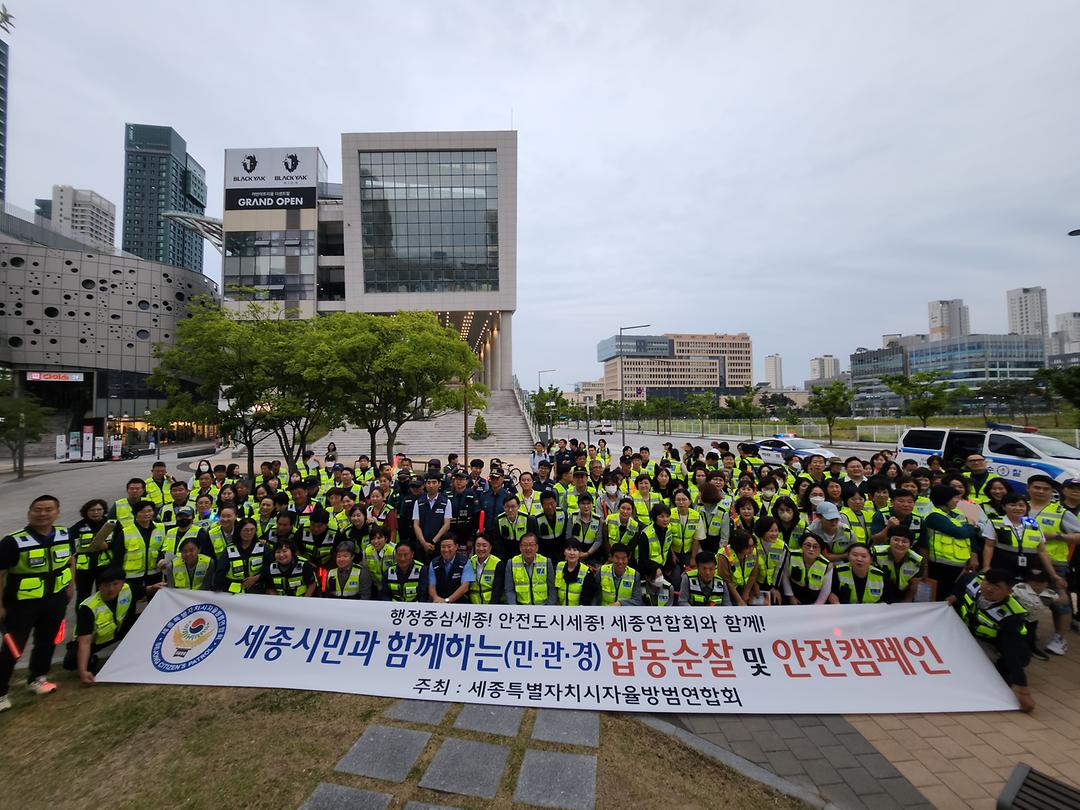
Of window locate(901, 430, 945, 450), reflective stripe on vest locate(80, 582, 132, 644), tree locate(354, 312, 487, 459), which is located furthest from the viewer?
tree locate(354, 312, 487, 459)

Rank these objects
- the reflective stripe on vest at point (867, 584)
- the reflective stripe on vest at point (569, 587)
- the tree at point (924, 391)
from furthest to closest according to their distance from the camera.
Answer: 1. the tree at point (924, 391)
2. the reflective stripe on vest at point (569, 587)
3. the reflective stripe on vest at point (867, 584)

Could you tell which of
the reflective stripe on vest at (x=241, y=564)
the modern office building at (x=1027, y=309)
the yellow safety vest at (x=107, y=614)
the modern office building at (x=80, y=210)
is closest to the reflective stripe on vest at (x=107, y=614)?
the yellow safety vest at (x=107, y=614)

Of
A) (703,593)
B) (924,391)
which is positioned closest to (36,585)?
(703,593)

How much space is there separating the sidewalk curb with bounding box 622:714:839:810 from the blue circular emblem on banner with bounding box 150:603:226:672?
13.2ft

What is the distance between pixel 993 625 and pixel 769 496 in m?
3.10

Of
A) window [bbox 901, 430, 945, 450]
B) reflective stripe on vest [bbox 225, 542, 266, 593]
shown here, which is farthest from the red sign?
window [bbox 901, 430, 945, 450]

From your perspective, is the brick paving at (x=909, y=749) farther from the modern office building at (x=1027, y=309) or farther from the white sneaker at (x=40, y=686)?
the modern office building at (x=1027, y=309)

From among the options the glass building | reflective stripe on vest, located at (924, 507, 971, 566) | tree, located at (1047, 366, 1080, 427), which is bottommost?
reflective stripe on vest, located at (924, 507, 971, 566)

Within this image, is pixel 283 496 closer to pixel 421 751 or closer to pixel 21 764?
pixel 21 764

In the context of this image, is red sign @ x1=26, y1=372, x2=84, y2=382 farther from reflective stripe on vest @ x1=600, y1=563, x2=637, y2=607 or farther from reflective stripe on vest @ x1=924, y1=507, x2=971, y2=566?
reflective stripe on vest @ x1=924, y1=507, x2=971, y2=566

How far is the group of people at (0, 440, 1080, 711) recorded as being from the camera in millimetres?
4574

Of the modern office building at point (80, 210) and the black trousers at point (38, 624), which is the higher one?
the modern office building at point (80, 210)

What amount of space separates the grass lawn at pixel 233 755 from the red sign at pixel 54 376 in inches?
2366

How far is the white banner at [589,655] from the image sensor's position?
13.6ft
